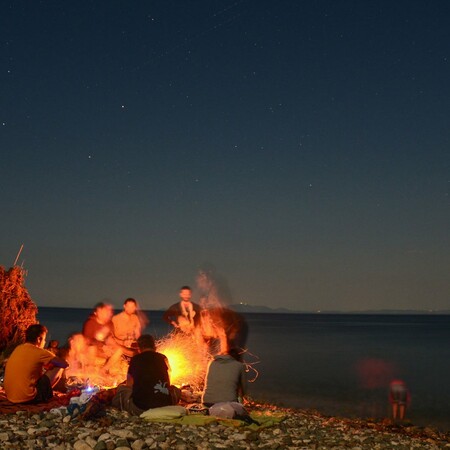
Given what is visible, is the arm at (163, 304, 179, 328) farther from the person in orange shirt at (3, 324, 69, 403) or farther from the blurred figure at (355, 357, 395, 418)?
the blurred figure at (355, 357, 395, 418)

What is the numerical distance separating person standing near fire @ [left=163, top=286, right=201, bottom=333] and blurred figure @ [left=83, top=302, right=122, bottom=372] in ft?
4.28

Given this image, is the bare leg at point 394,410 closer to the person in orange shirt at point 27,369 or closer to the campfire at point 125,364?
the campfire at point 125,364

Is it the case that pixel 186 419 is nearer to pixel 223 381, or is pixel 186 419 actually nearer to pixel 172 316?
pixel 223 381

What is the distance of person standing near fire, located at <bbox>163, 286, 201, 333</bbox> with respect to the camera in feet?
45.0

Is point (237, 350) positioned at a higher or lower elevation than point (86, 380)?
higher

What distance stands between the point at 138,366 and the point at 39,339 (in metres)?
1.78

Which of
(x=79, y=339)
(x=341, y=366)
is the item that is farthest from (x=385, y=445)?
(x=341, y=366)

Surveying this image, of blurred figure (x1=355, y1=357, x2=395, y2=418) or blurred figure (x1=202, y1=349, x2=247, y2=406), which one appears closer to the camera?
blurred figure (x1=202, y1=349, x2=247, y2=406)

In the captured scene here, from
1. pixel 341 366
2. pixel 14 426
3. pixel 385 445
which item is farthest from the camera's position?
pixel 341 366

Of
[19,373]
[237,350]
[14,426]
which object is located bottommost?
[14,426]

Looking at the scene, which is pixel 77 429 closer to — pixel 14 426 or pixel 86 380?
pixel 14 426

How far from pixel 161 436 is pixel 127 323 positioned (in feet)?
17.7

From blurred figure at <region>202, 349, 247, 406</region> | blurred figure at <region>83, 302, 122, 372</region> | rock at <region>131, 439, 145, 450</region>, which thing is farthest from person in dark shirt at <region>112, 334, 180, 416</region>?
blurred figure at <region>83, 302, 122, 372</region>

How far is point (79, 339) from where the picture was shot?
13.1 metres
